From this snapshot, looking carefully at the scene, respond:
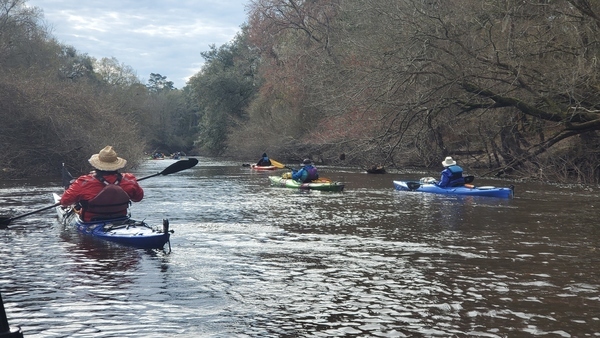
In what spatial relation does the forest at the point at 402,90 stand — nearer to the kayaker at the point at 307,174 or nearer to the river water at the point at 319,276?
the kayaker at the point at 307,174

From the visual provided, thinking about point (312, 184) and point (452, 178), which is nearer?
point (452, 178)

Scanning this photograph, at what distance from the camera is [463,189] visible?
17.0 metres

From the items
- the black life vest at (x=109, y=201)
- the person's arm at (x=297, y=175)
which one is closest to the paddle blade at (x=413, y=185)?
the person's arm at (x=297, y=175)

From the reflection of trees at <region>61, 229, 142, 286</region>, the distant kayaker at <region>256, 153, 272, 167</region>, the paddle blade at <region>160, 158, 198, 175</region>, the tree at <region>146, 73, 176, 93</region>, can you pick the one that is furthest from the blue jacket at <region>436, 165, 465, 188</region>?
the tree at <region>146, 73, 176, 93</region>

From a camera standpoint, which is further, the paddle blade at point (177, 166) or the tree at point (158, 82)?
the tree at point (158, 82)

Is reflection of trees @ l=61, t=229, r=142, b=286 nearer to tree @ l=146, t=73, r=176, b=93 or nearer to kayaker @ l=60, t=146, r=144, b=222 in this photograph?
kayaker @ l=60, t=146, r=144, b=222

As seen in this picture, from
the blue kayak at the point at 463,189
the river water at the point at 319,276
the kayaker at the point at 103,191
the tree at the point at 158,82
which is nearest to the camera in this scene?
the river water at the point at 319,276

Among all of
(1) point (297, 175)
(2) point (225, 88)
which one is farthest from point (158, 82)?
(1) point (297, 175)

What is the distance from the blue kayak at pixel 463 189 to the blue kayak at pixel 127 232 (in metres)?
9.69

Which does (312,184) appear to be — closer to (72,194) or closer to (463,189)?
(463,189)

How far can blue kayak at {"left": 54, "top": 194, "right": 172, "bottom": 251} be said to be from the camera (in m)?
8.83

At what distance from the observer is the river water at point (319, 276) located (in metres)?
5.57

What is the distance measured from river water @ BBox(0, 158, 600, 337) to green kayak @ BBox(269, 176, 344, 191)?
4.94 meters

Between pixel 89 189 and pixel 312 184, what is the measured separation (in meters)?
10.4
